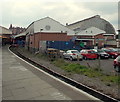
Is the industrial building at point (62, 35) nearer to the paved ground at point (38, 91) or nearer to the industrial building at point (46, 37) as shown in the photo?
the industrial building at point (46, 37)

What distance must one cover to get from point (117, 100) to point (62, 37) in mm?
27638

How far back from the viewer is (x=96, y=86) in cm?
820

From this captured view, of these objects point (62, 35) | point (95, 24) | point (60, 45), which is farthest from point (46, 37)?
point (95, 24)

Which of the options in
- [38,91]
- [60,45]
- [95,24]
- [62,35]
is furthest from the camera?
[95,24]

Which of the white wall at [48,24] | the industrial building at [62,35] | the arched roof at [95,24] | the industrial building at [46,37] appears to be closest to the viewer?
the industrial building at [46,37]

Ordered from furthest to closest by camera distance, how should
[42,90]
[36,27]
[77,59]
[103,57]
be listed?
[36,27] < [103,57] < [77,59] < [42,90]

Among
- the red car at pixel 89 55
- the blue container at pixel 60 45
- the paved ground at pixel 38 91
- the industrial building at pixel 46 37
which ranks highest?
the industrial building at pixel 46 37

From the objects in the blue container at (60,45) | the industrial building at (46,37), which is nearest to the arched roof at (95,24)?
the industrial building at (46,37)

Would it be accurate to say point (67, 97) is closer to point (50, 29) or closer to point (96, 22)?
point (50, 29)

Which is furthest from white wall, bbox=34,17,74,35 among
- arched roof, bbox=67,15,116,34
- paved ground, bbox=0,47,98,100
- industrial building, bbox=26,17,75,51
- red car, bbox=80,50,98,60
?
paved ground, bbox=0,47,98,100


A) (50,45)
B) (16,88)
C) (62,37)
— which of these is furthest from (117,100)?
(62,37)

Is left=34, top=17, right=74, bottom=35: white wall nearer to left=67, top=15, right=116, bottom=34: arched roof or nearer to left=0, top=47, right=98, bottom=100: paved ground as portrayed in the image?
left=67, top=15, right=116, bottom=34: arched roof

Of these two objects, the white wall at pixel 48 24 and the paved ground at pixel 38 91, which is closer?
the paved ground at pixel 38 91

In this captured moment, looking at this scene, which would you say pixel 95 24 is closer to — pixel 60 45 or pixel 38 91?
pixel 60 45
